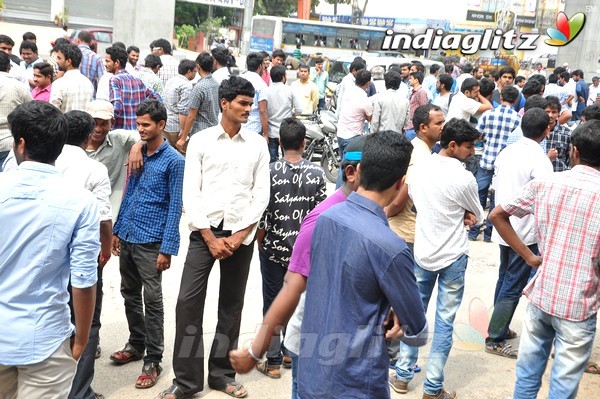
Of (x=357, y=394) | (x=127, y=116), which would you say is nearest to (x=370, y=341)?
(x=357, y=394)

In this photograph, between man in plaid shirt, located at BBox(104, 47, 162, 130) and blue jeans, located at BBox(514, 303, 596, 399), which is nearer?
blue jeans, located at BBox(514, 303, 596, 399)

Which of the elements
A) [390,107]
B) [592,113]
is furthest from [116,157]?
[390,107]

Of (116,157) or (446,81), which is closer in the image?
(116,157)

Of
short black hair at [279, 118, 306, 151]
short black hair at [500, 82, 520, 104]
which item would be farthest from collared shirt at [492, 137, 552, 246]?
short black hair at [500, 82, 520, 104]

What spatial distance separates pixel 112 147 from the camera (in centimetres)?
455

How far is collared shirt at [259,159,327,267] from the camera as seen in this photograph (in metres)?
4.52

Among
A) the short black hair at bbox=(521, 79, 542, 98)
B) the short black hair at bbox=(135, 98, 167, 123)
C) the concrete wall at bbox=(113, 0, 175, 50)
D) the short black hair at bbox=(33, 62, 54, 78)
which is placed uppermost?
the concrete wall at bbox=(113, 0, 175, 50)

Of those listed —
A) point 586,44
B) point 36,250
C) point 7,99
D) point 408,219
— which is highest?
point 586,44

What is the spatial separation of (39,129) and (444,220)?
255 cm

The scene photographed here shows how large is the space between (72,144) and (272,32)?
31.8 meters

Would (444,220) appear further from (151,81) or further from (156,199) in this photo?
(151,81)

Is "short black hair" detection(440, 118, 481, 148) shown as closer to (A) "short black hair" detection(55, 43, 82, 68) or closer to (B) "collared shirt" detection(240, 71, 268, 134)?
(A) "short black hair" detection(55, 43, 82, 68)

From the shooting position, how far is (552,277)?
3549 millimetres

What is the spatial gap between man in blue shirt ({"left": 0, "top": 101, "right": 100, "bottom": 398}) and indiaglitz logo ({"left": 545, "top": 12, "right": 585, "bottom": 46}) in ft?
94.0
